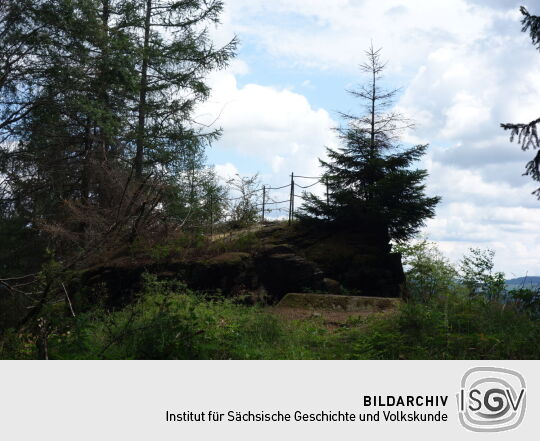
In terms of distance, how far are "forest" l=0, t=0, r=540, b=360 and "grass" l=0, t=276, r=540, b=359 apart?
141mm

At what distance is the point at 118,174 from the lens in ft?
55.2

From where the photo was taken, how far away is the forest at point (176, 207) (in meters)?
11.0

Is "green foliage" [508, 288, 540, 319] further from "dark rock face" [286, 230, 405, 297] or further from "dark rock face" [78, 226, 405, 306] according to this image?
"dark rock face" [78, 226, 405, 306]

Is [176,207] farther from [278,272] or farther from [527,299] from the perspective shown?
[527,299]

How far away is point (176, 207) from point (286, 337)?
10825 mm

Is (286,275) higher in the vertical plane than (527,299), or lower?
higher

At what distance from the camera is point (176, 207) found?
1834cm

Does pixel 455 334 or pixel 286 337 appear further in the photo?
pixel 286 337

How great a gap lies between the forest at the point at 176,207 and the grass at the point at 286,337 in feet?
0.46
